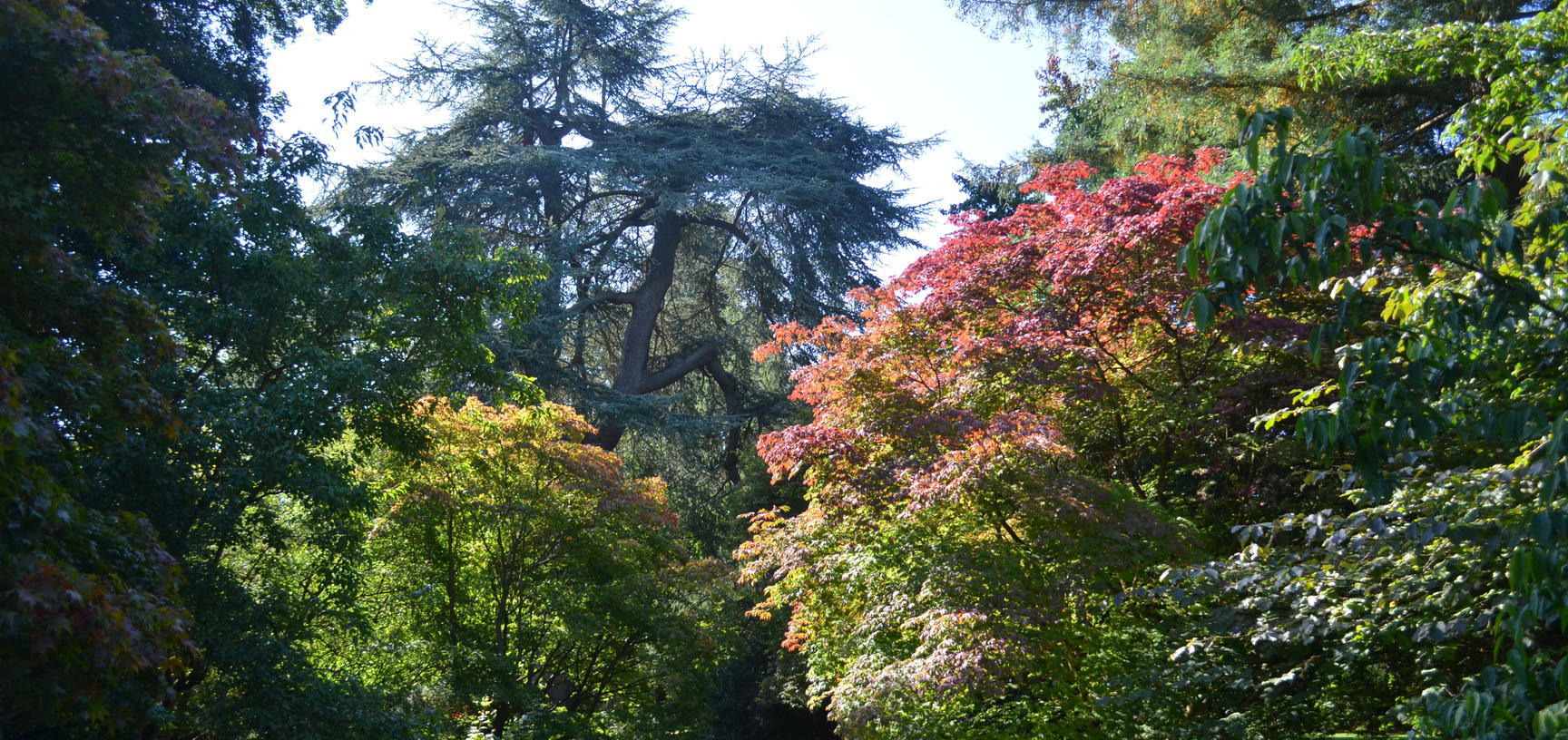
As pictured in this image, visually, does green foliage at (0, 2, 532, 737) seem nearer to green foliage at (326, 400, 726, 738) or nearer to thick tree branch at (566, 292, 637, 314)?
green foliage at (326, 400, 726, 738)

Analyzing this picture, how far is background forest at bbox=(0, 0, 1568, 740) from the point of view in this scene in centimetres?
384

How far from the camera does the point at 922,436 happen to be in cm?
797

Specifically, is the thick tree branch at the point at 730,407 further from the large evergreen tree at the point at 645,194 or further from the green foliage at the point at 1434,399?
the green foliage at the point at 1434,399

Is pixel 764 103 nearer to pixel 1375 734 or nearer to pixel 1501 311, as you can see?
pixel 1375 734

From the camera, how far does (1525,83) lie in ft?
16.9

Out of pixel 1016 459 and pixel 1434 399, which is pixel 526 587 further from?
pixel 1434 399

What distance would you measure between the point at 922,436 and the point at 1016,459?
2.61 feet

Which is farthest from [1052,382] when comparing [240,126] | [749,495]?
[749,495]

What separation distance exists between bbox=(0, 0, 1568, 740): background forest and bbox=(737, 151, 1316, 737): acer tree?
0.04 metres

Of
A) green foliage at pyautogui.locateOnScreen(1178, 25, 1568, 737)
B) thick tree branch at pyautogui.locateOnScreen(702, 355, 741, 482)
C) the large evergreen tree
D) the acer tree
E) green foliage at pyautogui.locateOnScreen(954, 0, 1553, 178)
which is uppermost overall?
the large evergreen tree

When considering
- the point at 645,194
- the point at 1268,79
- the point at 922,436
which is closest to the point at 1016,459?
the point at 922,436

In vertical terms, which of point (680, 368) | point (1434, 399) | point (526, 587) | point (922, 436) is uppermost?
point (680, 368)

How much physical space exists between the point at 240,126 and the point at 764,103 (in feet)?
54.6

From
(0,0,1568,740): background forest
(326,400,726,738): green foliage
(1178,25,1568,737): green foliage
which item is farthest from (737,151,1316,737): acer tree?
(326,400,726,738): green foliage
